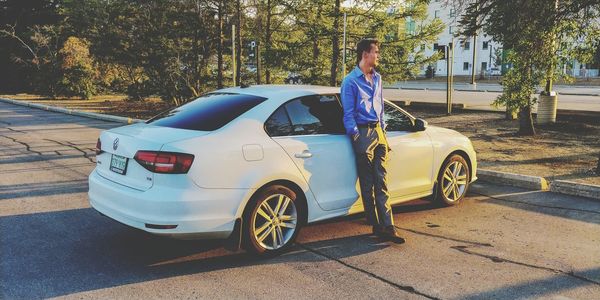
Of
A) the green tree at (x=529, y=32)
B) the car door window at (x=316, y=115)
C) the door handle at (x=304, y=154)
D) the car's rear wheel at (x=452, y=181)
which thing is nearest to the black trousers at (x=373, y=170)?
the car door window at (x=316, y=115)

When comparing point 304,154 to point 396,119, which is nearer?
point 304,154

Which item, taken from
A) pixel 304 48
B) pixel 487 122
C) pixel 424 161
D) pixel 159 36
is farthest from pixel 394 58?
pixel 424 161

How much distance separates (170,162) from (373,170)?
1.99m

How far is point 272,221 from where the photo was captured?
4.75m

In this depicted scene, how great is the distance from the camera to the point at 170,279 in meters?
4.26

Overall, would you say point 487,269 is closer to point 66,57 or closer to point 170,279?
point 170,279

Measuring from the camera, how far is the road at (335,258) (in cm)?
407

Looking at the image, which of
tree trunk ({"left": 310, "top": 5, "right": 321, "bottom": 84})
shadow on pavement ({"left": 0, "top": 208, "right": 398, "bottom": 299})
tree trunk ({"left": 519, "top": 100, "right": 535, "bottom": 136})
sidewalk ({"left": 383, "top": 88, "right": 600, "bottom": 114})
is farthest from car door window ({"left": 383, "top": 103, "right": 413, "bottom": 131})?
tree trunk ({"left": 310, "top": 5, "right": 321, "bottom": 84})

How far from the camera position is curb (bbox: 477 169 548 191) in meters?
7.70

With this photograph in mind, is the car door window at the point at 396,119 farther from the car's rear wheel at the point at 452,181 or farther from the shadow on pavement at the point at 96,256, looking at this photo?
the shadow on pavement at the point at 96,256

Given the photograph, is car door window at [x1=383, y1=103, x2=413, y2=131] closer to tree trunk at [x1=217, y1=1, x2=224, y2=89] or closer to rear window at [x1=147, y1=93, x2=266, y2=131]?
rear window at [x1=147, y1=93, x2=266, y2=131]

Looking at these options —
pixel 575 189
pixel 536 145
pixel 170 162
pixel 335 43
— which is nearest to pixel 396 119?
pixel 170 162

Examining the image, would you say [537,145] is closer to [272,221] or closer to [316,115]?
[316,115]

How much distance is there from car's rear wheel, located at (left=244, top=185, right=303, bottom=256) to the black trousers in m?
0.74
